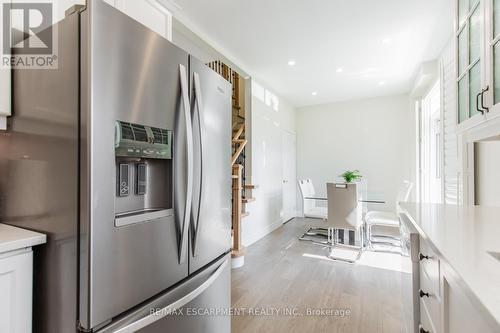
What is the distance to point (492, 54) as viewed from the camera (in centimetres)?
117

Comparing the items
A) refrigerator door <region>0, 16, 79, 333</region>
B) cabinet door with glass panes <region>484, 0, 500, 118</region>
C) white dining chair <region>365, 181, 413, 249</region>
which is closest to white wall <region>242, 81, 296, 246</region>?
white dining chair <region>365, 181, 413, 249</region>

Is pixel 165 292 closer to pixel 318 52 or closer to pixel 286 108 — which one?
pixel 318 52

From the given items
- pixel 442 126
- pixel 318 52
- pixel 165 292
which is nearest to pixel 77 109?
pixel 165 292

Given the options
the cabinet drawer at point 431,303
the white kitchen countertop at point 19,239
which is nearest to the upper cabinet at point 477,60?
the cabinet drawer at point 431,303

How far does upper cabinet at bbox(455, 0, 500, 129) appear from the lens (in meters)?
1.15

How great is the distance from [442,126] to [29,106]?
3.97 metres

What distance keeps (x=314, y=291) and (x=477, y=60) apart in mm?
2192

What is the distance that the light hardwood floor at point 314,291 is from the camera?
1.97 meters

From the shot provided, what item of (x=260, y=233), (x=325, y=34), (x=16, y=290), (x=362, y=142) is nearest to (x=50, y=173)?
(x=16, y=290)

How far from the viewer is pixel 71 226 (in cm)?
87

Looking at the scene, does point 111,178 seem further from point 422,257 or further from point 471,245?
point 422,257

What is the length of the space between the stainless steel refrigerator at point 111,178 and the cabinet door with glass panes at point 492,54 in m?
1.34

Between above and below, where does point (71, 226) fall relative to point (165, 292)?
above

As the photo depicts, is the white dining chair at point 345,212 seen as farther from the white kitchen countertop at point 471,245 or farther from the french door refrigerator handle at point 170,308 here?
the french door refrigerator handle at point 170,308
